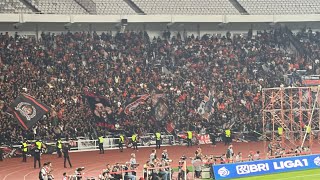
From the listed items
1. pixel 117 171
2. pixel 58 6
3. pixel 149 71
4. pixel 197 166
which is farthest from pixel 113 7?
pixel 117 171

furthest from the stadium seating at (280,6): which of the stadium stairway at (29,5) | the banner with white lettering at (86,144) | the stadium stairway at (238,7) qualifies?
the banner with white lettering at (86,144)

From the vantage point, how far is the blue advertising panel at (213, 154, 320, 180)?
1254 inches

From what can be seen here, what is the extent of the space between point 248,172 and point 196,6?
2569 centimetres

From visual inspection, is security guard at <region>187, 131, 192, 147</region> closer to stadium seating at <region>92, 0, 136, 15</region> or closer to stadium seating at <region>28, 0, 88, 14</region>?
stadium seating at <region>92, 0, 136, 15</region>

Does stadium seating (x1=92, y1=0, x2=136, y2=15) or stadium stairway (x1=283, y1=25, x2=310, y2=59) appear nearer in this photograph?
stadium seating (x1=92, y1=0, x2=136, y2=15)

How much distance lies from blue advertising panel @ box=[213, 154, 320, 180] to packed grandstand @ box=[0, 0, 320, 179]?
3.12m

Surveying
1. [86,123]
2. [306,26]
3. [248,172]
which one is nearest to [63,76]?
[86,123]

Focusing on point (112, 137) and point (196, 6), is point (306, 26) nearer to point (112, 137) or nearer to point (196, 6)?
point (196, 6)

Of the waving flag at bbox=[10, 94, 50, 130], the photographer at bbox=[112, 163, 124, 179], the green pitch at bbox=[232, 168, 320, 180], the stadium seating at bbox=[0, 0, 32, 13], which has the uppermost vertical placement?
the stadium seating at bbox=[0, 0, 32, 13]

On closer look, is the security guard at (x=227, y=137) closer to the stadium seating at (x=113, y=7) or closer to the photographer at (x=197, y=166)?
the stadium seating at (x=113, y=7)

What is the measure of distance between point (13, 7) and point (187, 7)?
14.0 metres

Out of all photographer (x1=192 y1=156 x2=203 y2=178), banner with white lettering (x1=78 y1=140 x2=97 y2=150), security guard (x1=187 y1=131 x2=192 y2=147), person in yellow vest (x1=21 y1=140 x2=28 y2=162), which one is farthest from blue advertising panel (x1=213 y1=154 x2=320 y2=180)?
banner with white lettering (x1=78 y1=140 x2=97 y2=150)

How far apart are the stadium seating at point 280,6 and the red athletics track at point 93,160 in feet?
45.7

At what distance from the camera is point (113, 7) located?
52.9 meters
